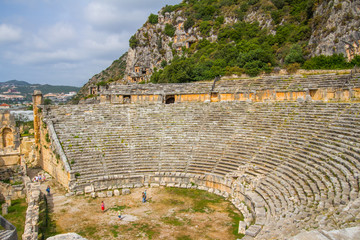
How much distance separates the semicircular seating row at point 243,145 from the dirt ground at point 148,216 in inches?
60.4

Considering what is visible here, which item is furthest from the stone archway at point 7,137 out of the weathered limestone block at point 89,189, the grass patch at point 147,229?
the grass patch at point 147,229

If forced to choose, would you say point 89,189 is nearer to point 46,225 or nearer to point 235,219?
point 46,225

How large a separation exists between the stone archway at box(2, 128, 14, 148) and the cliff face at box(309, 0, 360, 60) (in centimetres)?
3183

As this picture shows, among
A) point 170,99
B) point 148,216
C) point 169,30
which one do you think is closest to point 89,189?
point 148,216

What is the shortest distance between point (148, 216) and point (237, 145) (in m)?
6.90

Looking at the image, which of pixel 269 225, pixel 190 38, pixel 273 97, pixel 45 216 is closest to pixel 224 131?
pixel 273 97

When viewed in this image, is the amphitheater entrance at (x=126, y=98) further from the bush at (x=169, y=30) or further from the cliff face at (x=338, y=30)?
the bush at (x=169, y=30)

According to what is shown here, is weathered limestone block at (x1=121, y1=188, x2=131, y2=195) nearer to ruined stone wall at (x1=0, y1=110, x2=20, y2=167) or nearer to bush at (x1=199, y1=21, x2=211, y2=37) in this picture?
ruined stone wall at (x1=0, y1=110, x2=20, y2=167)

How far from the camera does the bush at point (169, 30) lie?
233ft

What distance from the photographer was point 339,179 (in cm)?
954

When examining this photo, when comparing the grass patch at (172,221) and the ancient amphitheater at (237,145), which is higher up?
the ancient amphitheater at (237,145)

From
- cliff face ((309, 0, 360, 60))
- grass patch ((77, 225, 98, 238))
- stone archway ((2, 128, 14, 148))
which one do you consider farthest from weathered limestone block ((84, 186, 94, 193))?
cliff face ((309, 0, 360, 60))

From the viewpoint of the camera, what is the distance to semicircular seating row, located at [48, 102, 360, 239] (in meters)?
10.1

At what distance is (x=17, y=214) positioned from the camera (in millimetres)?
12750
